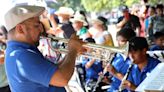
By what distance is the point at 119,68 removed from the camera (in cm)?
440

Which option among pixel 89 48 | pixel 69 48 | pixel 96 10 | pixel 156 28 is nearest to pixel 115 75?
pixel 89 48

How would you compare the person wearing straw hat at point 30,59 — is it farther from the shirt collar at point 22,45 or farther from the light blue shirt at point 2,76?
the light blue shirt at point 2,76

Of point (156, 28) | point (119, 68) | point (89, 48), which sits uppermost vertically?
point (89, 48)

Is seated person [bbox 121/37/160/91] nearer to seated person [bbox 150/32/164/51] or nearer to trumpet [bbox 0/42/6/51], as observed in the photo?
seated person [bbox 150/32/164/51]

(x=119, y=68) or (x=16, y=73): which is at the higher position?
(x=16, y=73)

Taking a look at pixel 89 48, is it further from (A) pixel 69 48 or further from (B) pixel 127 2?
(B) pixel 127 2

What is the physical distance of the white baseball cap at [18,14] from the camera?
249 cm

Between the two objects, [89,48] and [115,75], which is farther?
[115,75]

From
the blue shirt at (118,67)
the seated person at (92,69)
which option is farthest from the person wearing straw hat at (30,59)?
the seated person at (92,69)

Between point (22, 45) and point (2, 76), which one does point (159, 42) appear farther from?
point (22, 45)

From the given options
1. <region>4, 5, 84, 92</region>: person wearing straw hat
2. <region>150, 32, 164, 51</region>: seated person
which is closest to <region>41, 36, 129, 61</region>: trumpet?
<region>4, 5, 84, 92</region>: person wearing straw hat

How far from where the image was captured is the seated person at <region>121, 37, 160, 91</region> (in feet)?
12.6

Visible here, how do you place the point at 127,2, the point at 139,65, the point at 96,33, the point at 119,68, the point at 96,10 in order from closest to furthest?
1. the point at 139,65
2. the point at 119,68
3. the point at 96,33
4. the point at 127,2
5. the point at 96,10

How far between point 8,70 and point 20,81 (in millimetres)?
127
